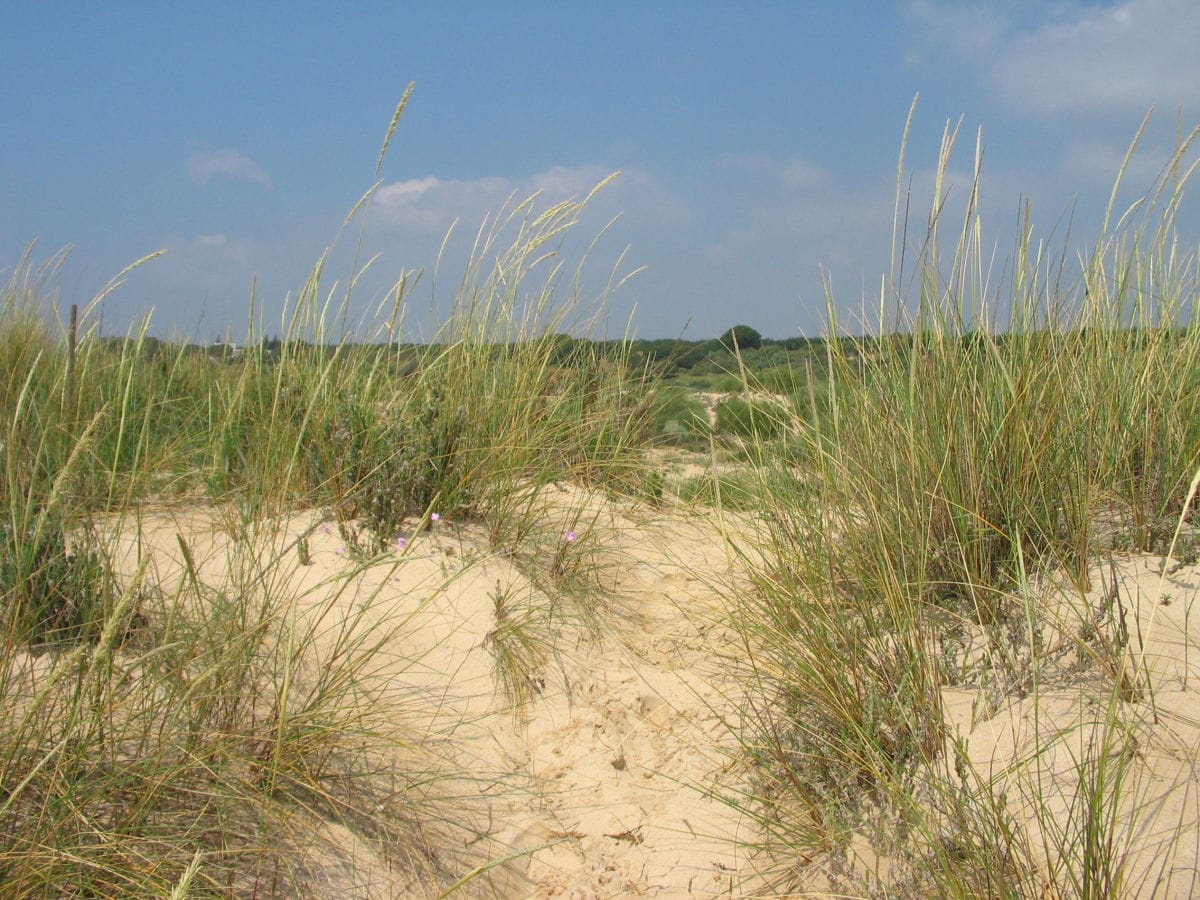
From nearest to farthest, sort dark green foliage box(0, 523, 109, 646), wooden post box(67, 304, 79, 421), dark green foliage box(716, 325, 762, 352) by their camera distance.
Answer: dark green foliage box(0, 523, 109, 646), wooden post box(67, 304, 79, 421), dark green foliage box(716, 325, 762, 352)

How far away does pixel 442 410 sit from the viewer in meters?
3.69

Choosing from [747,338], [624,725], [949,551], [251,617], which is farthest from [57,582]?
[747,338]

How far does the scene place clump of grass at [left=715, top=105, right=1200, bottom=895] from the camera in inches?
81.9

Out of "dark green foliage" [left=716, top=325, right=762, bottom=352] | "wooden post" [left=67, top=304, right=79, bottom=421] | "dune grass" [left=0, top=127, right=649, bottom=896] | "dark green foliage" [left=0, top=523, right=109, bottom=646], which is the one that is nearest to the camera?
"dune grass" [left=0, top=127, right=649, bottom=896]

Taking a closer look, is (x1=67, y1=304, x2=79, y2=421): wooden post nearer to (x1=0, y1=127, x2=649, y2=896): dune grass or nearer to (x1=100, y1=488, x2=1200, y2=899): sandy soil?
(x1=0, y1=127, x2=649, y2=896): dune grass

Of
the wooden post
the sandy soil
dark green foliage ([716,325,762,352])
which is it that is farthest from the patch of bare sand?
dark green foliage ([716,325,762,352])

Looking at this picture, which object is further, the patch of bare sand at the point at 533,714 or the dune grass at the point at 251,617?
the patch of bare sand at the point at 533,714

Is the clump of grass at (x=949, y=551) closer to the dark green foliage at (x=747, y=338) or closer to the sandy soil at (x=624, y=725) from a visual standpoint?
the sandy soil at (x=624, y=725)

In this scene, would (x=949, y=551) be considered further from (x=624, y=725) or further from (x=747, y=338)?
(x=747, y=338)

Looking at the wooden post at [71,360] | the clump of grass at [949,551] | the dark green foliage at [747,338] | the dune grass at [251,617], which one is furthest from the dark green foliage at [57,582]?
the dark green foliage at [747,338]

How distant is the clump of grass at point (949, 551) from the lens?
208cm

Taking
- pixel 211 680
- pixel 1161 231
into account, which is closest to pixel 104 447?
pixel 211 680

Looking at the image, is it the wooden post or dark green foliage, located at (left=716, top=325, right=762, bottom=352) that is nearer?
the wooden post

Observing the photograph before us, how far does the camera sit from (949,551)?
8.86 ft
